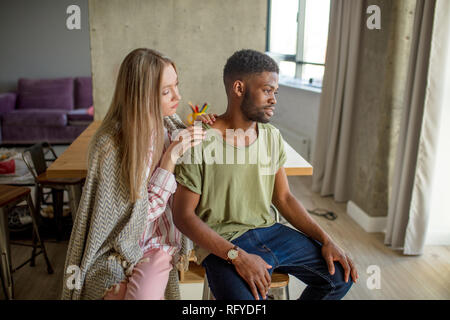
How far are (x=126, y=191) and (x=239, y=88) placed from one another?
0.44m

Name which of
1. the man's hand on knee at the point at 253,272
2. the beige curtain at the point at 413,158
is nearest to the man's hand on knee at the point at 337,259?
the man's hand on knee at the point at 253,272

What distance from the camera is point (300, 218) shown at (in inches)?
52.6

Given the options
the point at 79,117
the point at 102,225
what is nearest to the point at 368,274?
the point at 102,225

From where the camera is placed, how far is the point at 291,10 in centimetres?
448

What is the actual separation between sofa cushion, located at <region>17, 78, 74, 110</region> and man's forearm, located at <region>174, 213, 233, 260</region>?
480 cm

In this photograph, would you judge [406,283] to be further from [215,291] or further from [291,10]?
[291,10]

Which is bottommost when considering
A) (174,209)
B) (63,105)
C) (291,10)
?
(63,105)

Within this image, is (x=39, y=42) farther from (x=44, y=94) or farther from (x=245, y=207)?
(x=245, y=207)

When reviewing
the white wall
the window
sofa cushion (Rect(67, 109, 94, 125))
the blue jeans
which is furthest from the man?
sofa cushion (Rect(67, 109, 94, 125))

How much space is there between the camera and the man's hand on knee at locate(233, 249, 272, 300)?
1091 mm

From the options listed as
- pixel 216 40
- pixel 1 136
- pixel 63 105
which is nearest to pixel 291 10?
pixel 216 40

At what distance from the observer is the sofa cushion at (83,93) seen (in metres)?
5.60

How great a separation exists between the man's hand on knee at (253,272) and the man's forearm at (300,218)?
0.24 metres
